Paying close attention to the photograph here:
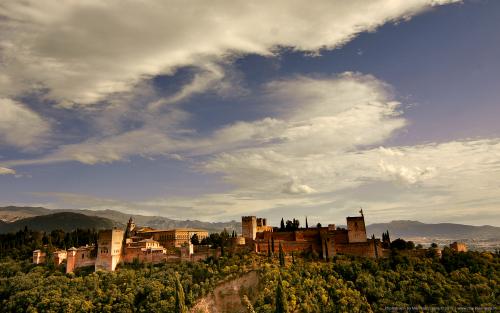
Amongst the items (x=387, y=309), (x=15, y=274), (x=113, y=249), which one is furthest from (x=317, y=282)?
(x=15, y=274)

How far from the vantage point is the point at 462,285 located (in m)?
47.6

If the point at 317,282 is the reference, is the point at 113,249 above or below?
above

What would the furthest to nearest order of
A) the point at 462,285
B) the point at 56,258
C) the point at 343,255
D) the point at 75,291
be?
1. the point at 56,258
2. the point at 343,255
3. the point at 75,291
4. the point at 462,285

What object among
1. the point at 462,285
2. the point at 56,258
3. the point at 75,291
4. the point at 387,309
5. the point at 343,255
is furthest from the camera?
the point at 56,258

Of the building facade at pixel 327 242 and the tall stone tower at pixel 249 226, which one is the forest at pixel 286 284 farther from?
the tall stone tower at pixel 249 226

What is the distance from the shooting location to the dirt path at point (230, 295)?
4959cm

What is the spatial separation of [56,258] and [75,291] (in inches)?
467

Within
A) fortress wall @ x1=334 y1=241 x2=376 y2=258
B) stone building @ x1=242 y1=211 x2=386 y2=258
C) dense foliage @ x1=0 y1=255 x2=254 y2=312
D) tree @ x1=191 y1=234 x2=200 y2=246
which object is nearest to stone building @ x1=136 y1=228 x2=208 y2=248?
tree @ x1=191 y1=234 x2=200 y2=246

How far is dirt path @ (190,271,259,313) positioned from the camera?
49.6 meters

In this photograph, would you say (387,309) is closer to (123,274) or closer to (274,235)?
(274,235)

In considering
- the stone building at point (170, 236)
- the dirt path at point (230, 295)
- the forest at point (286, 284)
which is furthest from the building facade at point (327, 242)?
the stone building at point (170, 236)

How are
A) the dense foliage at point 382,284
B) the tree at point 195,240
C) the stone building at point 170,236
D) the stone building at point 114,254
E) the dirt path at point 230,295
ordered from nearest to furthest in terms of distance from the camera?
1. the dense foliage at point 382,284
2. the dirt path at point 230,295
3. the stone building at point 114,254
4. the stone building at point 170,236
5. the tree at point 195,240

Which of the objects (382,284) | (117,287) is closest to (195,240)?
(117,287)

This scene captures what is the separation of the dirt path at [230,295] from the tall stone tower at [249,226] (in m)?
12.3
